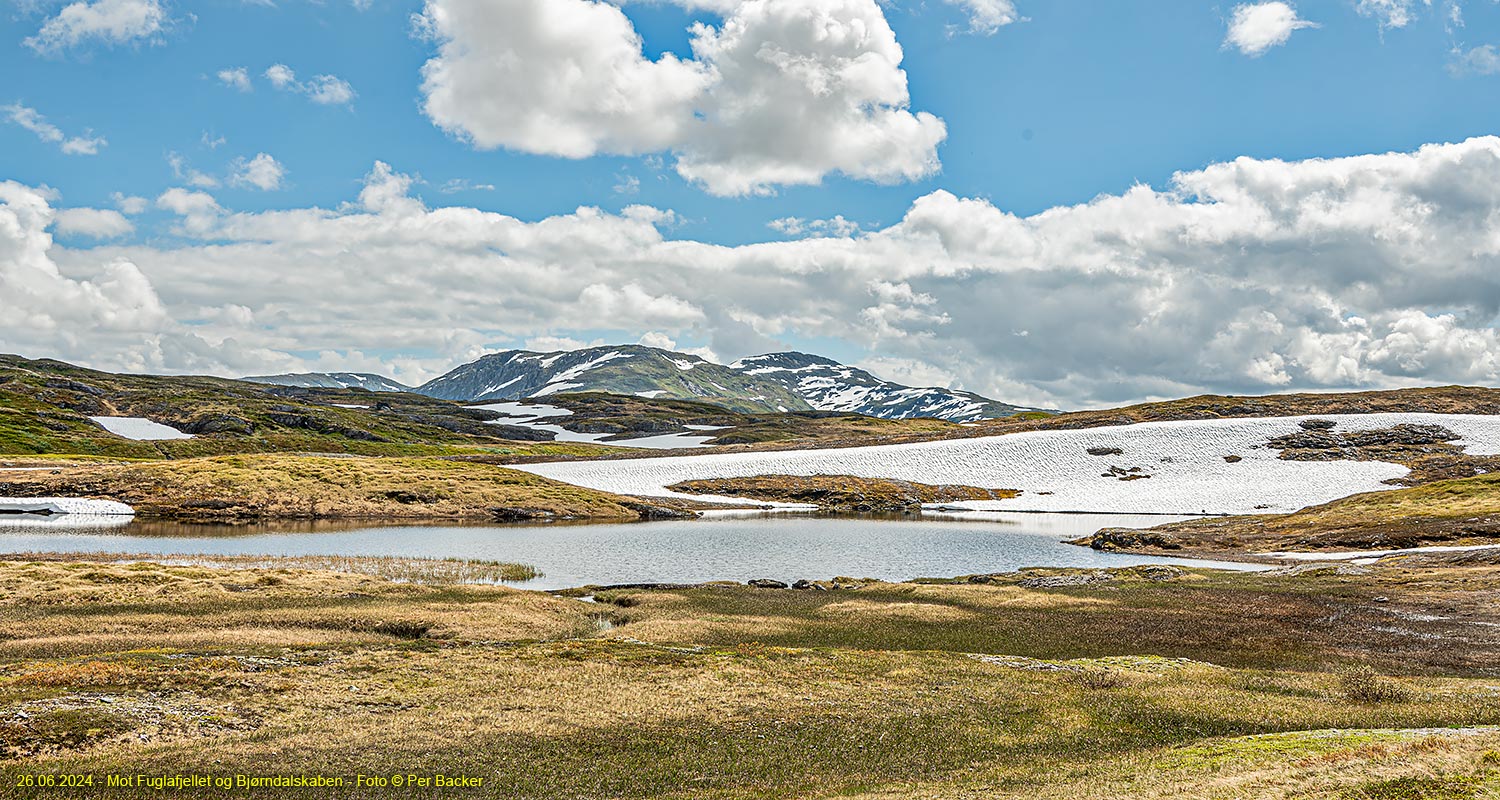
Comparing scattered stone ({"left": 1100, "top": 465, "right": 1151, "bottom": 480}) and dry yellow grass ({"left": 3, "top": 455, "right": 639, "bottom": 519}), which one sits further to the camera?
A: scattered stone ({"left": 1100, "top": 465, "right": 1151, "bottom": 480})

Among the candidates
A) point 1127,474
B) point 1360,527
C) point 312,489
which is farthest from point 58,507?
point 1127,474

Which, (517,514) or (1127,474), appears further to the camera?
(1127,474)

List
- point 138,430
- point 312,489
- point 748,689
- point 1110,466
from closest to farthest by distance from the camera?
point 748,689, point 312,489, point 1110,466, point 138,430

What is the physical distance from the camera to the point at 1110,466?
5920 inches

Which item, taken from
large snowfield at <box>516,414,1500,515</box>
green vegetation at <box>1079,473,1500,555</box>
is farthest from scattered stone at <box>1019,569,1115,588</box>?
large snowfield at <box>516,414,1500,515</box>

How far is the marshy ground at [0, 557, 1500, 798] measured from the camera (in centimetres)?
1891

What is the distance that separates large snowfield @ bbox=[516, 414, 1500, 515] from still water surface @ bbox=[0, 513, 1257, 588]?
1340 inches

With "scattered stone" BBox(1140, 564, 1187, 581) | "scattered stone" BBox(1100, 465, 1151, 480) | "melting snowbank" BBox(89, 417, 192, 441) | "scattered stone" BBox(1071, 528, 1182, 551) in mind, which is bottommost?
"scattered stone" BBox(1071, 528, 1182, 551)

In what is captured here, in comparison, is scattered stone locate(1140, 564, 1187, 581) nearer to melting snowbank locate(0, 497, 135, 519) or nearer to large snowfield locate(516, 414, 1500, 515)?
large snowfield locate(516, 414, 1500, 515)

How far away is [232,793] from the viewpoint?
1730cm

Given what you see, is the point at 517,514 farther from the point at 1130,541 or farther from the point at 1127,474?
the point at 1127,474

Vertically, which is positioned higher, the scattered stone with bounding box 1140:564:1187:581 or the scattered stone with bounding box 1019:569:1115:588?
the scattered stone with bounding box 1140:564:1187:581

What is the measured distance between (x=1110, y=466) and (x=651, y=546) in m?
104

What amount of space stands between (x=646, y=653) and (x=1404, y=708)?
2617cm
